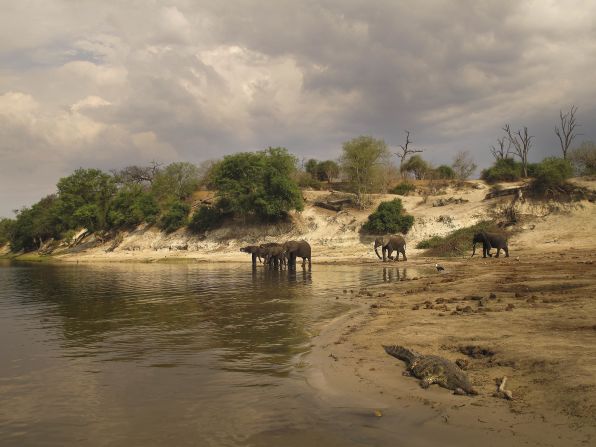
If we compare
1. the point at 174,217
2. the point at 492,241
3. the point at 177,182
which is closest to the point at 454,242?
the point at 492,241

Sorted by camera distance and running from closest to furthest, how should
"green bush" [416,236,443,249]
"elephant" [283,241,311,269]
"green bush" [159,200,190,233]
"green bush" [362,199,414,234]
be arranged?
"elephant" [283,241,311,269] < "green bush" [416,236,443,249] < "green bush" [362,199,414,234] < "green bush" [159,200,190,233]

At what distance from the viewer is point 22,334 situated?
40.9 ft

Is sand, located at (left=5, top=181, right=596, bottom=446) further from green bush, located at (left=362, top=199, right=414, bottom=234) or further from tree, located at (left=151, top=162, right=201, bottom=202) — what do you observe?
tree, located at (left=151, top=162, right=201, bottom=202)

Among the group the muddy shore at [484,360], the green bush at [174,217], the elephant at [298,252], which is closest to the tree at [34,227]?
the green bush at [174,217]

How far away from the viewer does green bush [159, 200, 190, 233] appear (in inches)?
2340

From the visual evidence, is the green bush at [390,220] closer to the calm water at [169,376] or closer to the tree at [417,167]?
the calm water at [169,376]

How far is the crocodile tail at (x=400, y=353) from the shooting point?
8518 millimetres

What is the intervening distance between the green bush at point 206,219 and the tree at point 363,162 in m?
16.4

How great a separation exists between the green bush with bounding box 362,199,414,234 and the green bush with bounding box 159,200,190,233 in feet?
83.2

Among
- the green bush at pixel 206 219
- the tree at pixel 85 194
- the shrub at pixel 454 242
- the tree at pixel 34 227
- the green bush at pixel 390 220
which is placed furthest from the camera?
the tree at pixel 34 227

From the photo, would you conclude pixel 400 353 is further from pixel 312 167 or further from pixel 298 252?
pixel 312 167

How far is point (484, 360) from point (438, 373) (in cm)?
138

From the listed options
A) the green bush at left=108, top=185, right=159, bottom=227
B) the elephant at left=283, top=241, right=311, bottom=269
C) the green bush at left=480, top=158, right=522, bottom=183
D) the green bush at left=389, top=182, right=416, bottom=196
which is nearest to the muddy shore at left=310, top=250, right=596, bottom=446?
the elephant at left=283, top=241, right=311, bottom=269

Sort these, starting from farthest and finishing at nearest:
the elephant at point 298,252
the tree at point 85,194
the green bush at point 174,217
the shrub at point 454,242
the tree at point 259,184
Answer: the tree at point 85,194 → the green bush at point 174,217 → the tree at point 259,184 → the shrub at point 454,242 → the elephant at point 298,252
